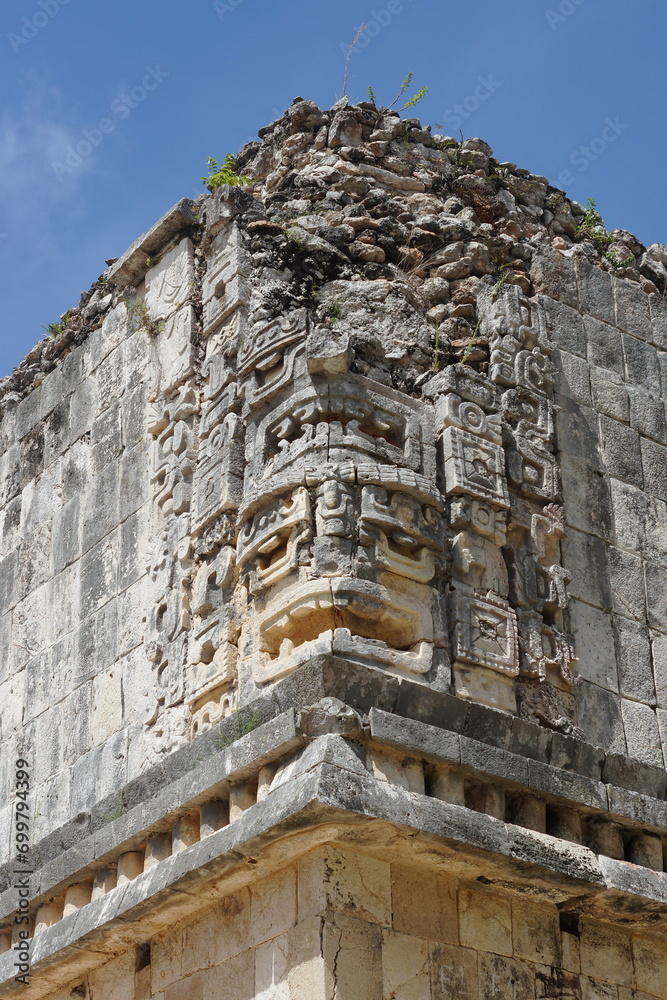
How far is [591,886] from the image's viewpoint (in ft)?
23.6

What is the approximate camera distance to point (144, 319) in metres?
10.1

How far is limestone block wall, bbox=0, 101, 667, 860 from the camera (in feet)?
25.4

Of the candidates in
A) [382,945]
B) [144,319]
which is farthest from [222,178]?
[382,945]

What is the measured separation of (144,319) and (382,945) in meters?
4.98

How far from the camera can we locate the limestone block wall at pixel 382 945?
6.60m

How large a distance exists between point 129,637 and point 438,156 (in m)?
4.10

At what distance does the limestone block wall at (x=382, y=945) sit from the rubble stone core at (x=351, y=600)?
18mm

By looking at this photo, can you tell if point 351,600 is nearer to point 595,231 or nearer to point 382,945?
point 382,945

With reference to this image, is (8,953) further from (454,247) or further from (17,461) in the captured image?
(454,247)

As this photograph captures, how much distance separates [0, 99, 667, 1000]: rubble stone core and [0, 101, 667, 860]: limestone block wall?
0.02 metres

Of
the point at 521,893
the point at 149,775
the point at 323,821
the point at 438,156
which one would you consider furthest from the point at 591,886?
the point at 438,156

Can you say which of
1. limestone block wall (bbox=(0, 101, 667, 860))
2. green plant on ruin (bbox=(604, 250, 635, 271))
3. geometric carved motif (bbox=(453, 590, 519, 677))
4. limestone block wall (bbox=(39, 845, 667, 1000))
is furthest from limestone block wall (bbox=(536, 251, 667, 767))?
limestone block wall (bbox=(39, 845, 667, 1000))

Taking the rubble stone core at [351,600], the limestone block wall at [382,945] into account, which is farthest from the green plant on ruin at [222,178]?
the limestone block wall at [382,945]

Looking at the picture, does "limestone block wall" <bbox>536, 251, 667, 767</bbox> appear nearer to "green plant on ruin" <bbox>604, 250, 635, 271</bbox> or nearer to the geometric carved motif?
"green plant on ruin" <bbox>604, 250, 635, 271</bbox>
